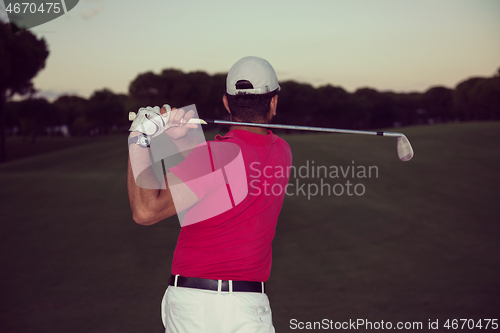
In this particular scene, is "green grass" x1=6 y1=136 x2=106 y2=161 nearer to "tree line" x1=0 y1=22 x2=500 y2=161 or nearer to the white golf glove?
"tree line" x1=0 y1=22 x2=500 y2=161

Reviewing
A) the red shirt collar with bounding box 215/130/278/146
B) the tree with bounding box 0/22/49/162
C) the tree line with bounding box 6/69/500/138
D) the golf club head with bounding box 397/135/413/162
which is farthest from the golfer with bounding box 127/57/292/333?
the tree line with bounding box 6/69/500/138

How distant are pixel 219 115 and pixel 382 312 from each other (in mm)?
73063

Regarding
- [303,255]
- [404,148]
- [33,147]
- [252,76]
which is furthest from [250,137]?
[33,147]

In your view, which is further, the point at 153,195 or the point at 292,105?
the point at 292,105

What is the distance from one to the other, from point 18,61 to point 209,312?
41.9 m

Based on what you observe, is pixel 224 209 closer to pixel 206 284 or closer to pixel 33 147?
pixel 206 284

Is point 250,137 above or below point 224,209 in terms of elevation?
above

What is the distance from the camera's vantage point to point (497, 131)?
96.6 ft

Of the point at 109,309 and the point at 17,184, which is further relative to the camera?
the point at 17,184

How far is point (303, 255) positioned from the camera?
9.24 m

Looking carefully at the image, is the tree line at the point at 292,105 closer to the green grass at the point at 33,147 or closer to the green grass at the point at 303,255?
the green grass at the point at 33,147

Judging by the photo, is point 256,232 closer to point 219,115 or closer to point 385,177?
point 385,177

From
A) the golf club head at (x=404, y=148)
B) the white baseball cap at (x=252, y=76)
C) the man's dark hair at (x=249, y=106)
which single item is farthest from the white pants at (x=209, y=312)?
the golf club head at (x=404, y=148)

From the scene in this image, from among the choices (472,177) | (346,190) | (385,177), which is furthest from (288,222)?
(472,177)
